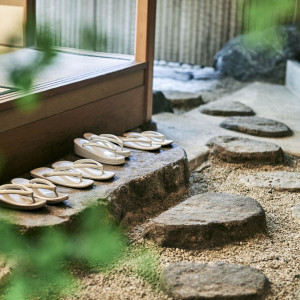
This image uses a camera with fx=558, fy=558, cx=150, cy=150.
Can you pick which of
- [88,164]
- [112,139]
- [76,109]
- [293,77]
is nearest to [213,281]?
[88,164]

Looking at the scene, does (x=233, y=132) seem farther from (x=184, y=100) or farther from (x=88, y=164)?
Result: (x=88, y=164)

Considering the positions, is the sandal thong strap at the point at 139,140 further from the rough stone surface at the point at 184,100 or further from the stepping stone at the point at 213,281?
the rough stone surface at the point at 184,100

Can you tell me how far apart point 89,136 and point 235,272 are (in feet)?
4.69

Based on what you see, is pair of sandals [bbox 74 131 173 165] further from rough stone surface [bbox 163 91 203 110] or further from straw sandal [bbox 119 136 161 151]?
rough stone surface [bbox 163 91 203 110]

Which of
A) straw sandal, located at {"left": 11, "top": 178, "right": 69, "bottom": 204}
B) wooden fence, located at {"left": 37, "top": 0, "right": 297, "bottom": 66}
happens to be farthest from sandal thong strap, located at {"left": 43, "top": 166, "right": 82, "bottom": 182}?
wooden fence, located at {"left": 37, "top": 0, "right": 297, "bottom": 66}

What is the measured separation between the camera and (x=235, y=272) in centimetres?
222

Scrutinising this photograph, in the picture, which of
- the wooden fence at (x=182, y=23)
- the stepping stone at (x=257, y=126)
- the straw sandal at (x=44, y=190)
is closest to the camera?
the straw sandal at (x=44, y=190)

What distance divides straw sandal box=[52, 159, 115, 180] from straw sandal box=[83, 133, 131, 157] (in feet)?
0.75

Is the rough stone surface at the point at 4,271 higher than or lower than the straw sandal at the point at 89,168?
lower

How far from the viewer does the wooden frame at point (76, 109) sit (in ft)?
9.14

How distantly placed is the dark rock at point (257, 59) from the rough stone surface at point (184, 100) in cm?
150

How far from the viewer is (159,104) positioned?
5105 mm

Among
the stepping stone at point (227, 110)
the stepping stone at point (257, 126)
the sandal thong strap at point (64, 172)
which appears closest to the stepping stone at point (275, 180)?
the stepping stone at point (257, 126)

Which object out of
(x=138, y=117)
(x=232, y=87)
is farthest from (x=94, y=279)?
(x=232, y=87)
